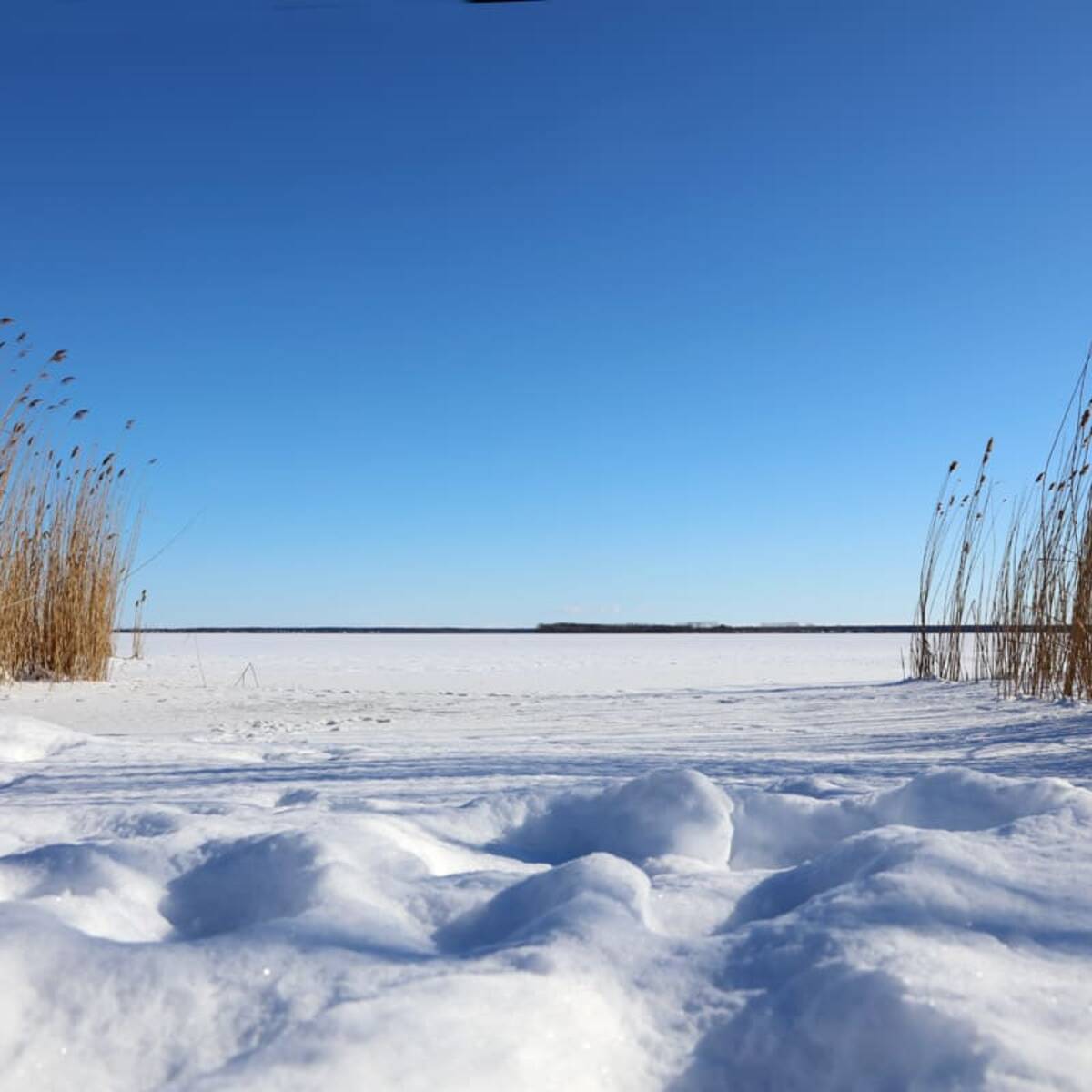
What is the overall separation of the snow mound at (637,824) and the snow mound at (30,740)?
1162 mm

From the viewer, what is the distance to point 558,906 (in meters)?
0.68

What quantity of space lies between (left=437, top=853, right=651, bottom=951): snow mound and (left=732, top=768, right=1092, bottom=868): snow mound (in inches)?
10.6

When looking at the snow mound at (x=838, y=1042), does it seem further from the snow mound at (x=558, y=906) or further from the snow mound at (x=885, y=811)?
the snow mound at (x=885, y=811)

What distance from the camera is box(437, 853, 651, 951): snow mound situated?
2.11 ft

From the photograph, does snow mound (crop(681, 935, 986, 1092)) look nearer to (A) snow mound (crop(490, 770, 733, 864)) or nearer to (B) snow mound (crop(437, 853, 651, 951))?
(B) snow mound (crop(437, 853, 651, 951))

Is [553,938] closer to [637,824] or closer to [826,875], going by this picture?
[826,875]

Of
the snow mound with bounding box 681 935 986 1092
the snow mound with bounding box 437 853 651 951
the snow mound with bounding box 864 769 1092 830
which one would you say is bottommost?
the snow mound with bounding box 681 935 986 1092

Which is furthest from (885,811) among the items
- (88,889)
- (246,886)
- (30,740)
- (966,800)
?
(30,740)

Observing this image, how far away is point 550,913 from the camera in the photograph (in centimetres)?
66

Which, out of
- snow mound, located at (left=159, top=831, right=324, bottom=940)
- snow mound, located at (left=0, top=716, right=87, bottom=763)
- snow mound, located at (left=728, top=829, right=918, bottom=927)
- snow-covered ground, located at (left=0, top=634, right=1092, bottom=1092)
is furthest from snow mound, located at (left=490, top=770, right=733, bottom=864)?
snow mound, located at (left=0, top=716, right=87, bottom=763)

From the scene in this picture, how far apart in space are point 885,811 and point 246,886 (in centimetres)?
66

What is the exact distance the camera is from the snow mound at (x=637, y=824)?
94 centimetres

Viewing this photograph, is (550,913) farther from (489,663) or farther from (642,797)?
(489,663)

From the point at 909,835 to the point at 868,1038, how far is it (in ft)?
0.95
